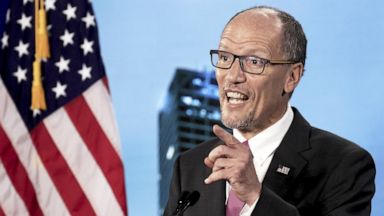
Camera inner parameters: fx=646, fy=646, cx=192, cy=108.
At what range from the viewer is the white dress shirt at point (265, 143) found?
1.53 meters

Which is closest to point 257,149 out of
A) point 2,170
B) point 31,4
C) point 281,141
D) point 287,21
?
point 281,141

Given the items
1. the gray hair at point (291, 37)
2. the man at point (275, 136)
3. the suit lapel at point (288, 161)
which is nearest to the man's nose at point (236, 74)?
the man at point (275, 136)

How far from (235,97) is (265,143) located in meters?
0.18

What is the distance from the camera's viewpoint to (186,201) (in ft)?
4.73

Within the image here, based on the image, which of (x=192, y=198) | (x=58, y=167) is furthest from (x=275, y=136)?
(x=58, y=167)

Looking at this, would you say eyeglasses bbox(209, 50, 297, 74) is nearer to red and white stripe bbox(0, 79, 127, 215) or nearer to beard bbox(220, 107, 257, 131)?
beard bbox(220, 107, 257, 131)

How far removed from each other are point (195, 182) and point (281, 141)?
9.6 inches

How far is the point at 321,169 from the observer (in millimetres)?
1481

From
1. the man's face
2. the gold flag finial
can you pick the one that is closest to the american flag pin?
the man's face

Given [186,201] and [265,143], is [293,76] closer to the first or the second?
[265,143]

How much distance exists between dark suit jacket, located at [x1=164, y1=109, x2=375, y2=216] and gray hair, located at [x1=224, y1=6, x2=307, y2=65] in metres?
0.20

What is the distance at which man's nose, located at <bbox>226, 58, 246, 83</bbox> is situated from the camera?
1.41 meters

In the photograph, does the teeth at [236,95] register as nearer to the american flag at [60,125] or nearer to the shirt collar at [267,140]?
the shirt collar at [267,140]

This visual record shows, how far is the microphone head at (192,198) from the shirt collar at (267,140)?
0.58ft
